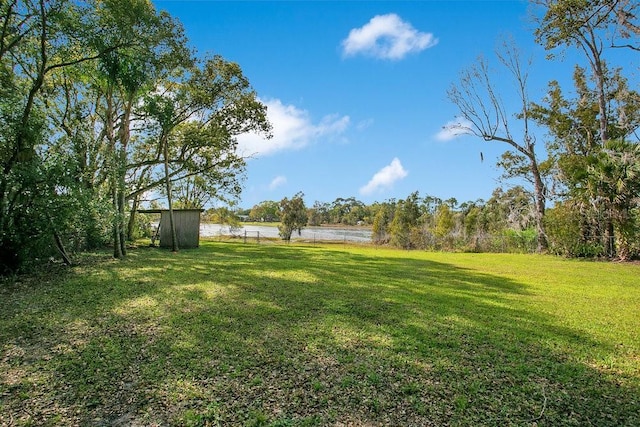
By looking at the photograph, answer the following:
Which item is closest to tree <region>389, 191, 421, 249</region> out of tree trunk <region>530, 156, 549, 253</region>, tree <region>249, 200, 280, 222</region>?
tree trunk <region>530, 156, 549, 253</region>

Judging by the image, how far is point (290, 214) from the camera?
31.7m

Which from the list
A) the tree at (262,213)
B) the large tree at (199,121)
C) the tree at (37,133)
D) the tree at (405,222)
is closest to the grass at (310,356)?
the tree at (37,133)

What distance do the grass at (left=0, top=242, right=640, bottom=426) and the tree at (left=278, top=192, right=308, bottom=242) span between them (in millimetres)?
25462

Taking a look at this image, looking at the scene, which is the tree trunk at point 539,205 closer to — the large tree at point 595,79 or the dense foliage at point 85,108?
the large tree at point 595,79

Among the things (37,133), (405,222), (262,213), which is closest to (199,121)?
(37,133)

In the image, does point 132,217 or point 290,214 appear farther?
point 290,214

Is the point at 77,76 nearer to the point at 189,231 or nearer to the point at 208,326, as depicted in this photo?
the point at 189,231

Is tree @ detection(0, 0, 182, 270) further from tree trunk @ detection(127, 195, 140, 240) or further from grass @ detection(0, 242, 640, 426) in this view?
tree trunk @ detection(127, 195, 140, 240)

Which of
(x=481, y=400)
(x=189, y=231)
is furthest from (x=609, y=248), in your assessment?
(x=189, y=231)

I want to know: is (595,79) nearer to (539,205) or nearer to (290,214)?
(539,205)

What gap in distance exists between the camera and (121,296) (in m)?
5.32

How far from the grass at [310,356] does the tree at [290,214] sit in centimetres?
2546

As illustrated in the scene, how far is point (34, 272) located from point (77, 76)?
5582 millimetres

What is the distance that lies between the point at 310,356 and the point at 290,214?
2867 cm
